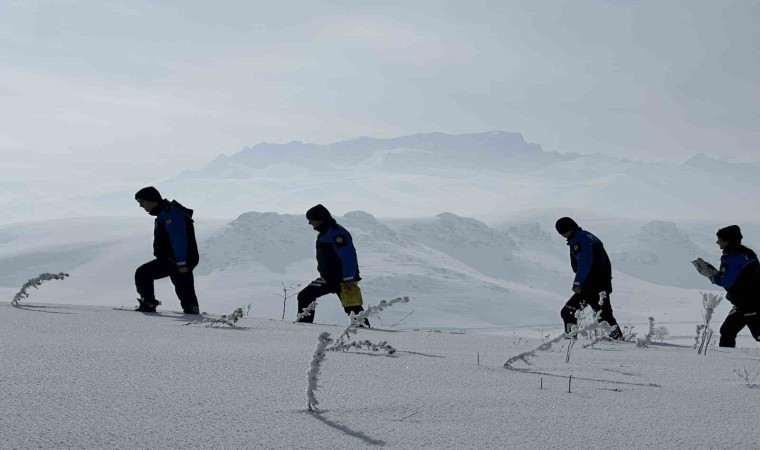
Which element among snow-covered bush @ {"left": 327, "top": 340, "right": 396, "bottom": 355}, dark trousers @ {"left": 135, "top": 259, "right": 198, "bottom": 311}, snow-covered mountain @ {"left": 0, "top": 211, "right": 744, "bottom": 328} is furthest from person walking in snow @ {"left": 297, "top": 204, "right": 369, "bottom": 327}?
snow-covered mountain @ {"left": 0, "top": 211, "right": 744, "bottom": 328}

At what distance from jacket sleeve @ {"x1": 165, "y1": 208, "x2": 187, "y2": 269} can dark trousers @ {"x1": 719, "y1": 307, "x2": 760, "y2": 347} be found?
4.93m

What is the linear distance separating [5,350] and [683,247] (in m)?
190

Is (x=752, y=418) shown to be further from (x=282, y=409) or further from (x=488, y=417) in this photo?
(x=282, y=409)

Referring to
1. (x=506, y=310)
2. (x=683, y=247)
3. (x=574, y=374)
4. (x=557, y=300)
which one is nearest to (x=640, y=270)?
(x=683, y=247)

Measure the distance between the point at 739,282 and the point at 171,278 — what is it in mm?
5060

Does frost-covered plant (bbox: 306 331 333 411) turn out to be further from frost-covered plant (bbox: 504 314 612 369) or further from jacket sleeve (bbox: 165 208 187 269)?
jacket sleeve (bbox: 165 208 187 269)

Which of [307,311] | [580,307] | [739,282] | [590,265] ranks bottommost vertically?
[307,311]

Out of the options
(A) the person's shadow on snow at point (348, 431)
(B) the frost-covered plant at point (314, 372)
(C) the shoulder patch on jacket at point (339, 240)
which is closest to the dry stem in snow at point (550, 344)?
(B) the frost-covered plant at point (314, 372)

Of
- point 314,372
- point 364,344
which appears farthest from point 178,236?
point 314,372

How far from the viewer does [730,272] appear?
6.95 meters

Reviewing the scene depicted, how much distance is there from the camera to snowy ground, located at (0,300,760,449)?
2.17 metres

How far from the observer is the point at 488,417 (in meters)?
2.50

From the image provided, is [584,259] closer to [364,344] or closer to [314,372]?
[364,344]

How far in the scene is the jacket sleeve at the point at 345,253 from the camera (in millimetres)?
7559
